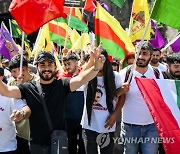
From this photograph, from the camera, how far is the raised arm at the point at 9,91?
13.8 feet

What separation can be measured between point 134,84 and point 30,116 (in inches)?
51.4

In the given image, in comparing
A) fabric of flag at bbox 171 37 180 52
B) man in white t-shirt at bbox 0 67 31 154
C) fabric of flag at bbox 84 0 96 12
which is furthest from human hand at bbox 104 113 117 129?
fabric of flag at bbox 84 0 96 12

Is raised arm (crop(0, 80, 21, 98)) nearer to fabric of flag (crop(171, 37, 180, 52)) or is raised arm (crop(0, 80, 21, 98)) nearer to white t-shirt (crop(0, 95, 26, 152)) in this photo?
white t-shirt (crop(0, 95, 26, 152))

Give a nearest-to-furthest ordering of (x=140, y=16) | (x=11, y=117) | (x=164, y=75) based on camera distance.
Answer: (x=11, y=117), (x=164, y=75), (x=140, y=16)

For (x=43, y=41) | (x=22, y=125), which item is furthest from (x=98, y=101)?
(x=43, y=41)

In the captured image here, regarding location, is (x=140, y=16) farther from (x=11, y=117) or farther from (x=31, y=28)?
(x=11, y=117)

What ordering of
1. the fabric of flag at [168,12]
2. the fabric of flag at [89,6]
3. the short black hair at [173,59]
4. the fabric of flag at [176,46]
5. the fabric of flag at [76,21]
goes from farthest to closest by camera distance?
1. the fabric of flag at [76,21]
2. the fabric of flag at [89,6]
3. the fabric of flag at [176,46]
4. the short black hair at [173,59]
5. the fabric of flag at [168,12]

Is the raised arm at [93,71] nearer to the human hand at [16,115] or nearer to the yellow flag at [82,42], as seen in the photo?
the human hand at [16,115]

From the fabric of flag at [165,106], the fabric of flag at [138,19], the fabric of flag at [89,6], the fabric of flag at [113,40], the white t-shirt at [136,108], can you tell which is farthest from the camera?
the fabric of flag at [89,6]

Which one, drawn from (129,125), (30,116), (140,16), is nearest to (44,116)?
(30,116)

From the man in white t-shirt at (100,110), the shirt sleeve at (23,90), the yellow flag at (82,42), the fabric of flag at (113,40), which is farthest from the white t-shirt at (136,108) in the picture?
the yellow flag at (82,42)

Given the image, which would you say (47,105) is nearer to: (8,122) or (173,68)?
(8,122)

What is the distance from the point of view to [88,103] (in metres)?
4.89

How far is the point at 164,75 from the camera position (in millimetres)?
5277
